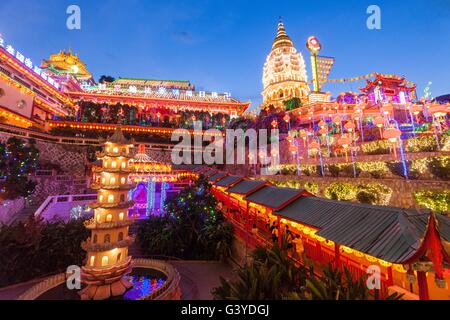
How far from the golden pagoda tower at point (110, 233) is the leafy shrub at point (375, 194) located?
47.6 ft

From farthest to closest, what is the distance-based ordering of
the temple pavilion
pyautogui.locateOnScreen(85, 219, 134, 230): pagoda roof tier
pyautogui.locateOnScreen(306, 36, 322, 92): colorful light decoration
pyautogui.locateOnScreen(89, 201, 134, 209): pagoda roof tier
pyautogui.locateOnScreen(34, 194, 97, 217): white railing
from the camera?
pyautogui.locateOnScreen(306, 36, 322, 92): colorful light decoration, pyautogui.locateOnScreen(34, 194, 97, 217): white railing, pyautogui.locateOnScreen(89, 201, 134, 209): pagoda roof tier, pyautogui.locateOnScreen(85, 219, 134, 230): pagoda roof tier, the temple pavilion

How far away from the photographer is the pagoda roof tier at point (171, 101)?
50.7 meters

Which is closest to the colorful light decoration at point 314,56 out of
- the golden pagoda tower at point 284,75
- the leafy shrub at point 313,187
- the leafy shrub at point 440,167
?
the golden pagoda tower at point 284,75

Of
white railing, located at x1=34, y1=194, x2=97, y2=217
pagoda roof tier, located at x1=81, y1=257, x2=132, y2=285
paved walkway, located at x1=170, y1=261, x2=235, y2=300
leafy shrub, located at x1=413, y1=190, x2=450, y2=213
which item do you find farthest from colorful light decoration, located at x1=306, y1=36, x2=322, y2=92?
pagoda roof tier, located at x1=81, y1=257, x2=132, y2=285

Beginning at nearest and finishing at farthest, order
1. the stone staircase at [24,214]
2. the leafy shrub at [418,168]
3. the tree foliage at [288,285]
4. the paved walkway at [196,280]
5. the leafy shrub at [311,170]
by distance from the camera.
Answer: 1. the tree foliage at [288,285]
2. the paved walkway at [196,280]
3. the leafy shrub at [418,168]
4. the stone staircase at [24,214]
5. the leafy shrub at [311,170]

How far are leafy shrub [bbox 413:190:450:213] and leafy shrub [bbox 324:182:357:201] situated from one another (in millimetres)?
3678

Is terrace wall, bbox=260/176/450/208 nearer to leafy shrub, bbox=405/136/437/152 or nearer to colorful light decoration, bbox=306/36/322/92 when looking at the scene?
leafy shrub, bbox=405/136/437/152

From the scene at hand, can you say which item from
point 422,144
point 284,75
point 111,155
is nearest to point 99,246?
point 111,155

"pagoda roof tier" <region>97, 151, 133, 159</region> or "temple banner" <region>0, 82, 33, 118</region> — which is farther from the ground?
"temple banner" <region>0, 82, 33, 118</region>

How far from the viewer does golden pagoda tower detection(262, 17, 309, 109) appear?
188ft

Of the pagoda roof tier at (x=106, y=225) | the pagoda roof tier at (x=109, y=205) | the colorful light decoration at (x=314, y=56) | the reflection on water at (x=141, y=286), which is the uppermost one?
the colorful light decoration at (x=314, y=56)

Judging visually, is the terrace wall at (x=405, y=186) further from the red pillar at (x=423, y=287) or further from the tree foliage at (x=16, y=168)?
the tree foliage at (x=16, y=168)

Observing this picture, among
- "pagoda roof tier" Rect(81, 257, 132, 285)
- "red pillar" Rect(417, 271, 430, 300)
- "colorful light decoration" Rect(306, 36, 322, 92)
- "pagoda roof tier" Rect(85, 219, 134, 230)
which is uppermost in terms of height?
"colorful light decoration" Rect(306, 36, 322, 92)

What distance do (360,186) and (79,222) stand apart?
19.9 metres
